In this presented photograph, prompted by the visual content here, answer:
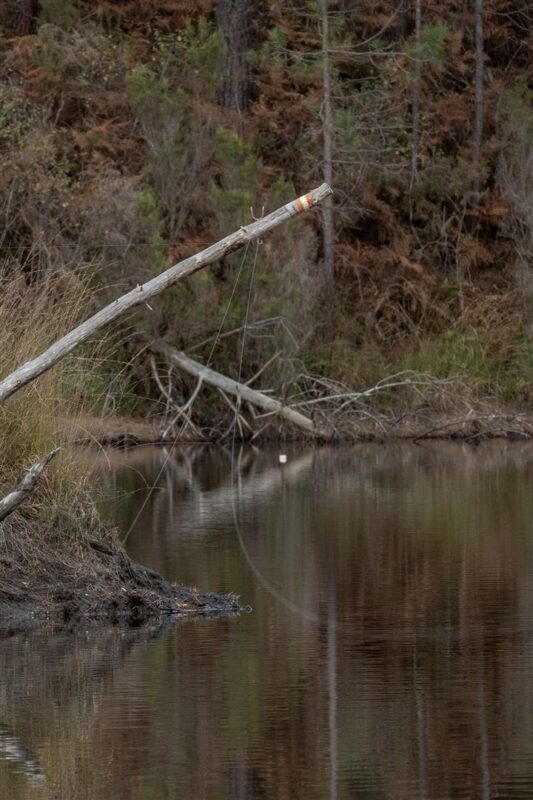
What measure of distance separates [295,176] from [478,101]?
13.8 ft

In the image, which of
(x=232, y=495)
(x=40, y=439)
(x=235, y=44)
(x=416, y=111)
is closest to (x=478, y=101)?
(x=416, y=111)

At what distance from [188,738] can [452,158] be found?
3065cm

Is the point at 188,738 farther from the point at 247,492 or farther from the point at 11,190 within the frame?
the point at 11,190

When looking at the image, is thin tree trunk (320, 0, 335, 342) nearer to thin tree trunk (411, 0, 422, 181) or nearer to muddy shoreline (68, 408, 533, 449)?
thin tree trunk (411, 0, 422, 181)

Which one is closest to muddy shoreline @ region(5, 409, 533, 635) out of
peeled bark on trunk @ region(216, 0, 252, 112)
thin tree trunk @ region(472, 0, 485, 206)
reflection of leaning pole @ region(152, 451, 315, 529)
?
reflection of leaning pole @ region(152, 451, 315, 529)

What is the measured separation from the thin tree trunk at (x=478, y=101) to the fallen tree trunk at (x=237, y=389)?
9.59 meters

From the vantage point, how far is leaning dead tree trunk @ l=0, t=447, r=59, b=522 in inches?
435

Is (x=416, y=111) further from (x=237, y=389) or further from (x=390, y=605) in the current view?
(x=390, y=605)

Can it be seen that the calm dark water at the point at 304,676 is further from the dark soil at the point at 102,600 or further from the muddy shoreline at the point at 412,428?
the muddy shoreline at the point at 412,428

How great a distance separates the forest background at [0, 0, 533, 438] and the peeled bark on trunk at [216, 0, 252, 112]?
4cm

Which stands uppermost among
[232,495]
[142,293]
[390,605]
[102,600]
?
[142,293]

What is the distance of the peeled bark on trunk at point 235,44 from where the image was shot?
35.7 meters

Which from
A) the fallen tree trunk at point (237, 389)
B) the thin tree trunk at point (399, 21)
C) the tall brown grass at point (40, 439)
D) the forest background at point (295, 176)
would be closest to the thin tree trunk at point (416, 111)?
the forest background at point (295, 176)

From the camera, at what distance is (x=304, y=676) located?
988cm
